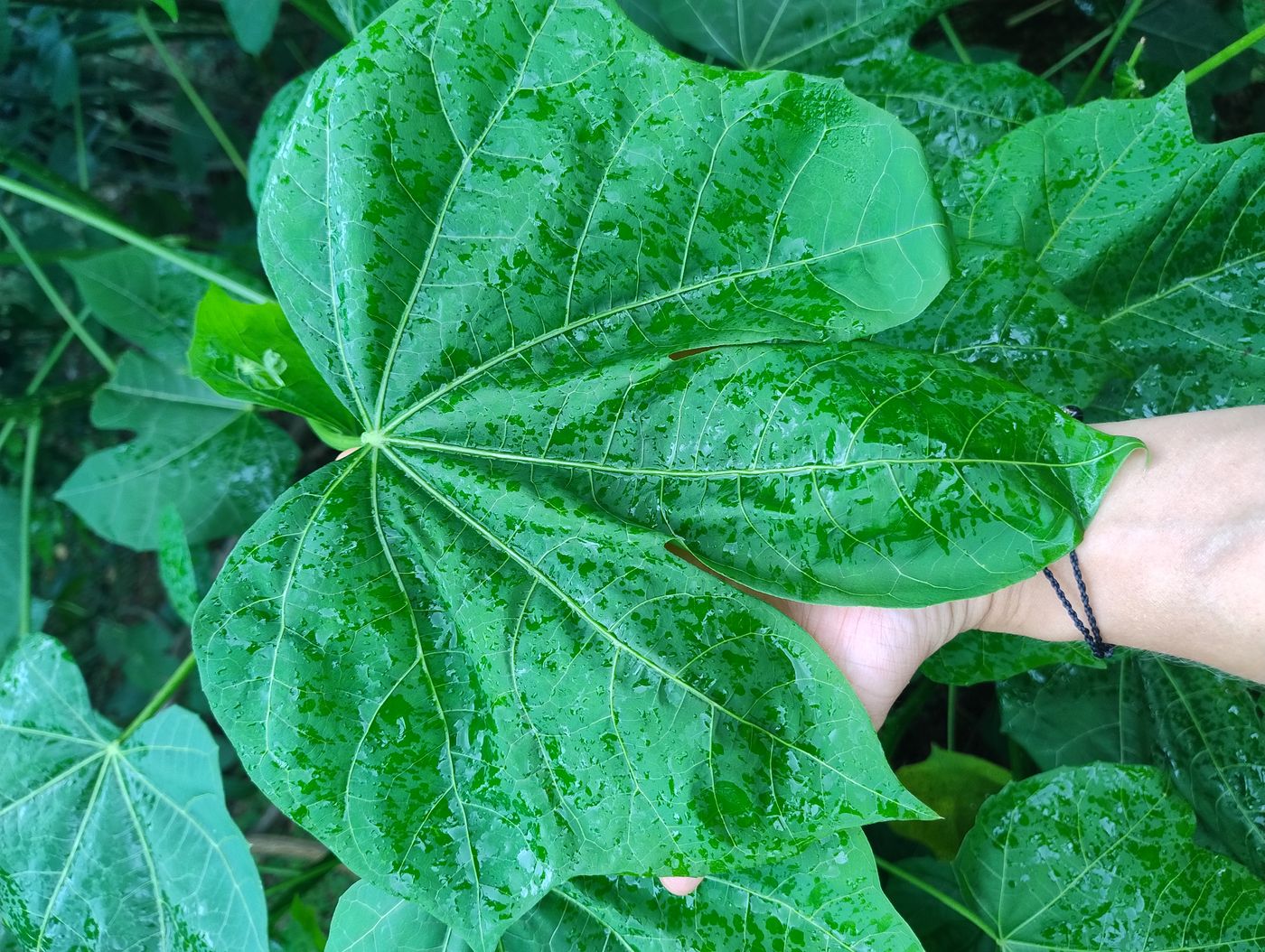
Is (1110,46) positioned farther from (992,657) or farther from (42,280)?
(42,280)

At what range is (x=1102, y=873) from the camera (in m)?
1.14

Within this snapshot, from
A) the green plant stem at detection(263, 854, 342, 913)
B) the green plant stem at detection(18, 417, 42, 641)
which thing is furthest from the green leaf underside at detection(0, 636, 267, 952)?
the green plant stem at detection(18, 417, 42, 641)

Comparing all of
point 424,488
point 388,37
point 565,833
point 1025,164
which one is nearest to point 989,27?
point 1025,164

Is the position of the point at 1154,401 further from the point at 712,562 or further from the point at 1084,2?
the point at 1084,2

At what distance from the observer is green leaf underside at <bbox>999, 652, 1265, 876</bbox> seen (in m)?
1.23

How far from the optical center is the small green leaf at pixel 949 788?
53.7 inches

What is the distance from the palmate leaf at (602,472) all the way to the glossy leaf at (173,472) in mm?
817

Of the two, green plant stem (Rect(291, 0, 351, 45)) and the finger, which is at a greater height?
green plant stem (Rect(291, 0, 351, 45))

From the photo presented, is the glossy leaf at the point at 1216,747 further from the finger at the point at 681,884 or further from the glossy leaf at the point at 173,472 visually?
the glossy leaf at the point at 173,472

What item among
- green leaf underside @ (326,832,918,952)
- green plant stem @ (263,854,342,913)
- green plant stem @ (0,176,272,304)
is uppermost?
green plant stem @ (0,176,272,304)

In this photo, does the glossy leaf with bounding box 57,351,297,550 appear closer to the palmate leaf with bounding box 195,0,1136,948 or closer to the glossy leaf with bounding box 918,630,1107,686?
the palmate leaf with bounding box 195,0,1136,948

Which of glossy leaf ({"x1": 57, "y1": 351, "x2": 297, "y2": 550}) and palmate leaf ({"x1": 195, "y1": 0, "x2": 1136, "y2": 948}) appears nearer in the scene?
palmate leaf ({"x1": 195, "y1": 0, "x2": 1136, "y2": 948})

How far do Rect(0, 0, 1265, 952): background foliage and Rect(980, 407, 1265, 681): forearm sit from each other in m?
0.14

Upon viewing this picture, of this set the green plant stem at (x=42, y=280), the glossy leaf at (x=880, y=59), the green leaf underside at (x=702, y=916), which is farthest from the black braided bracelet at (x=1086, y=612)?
the green plant stem at (x=42, y=280)
